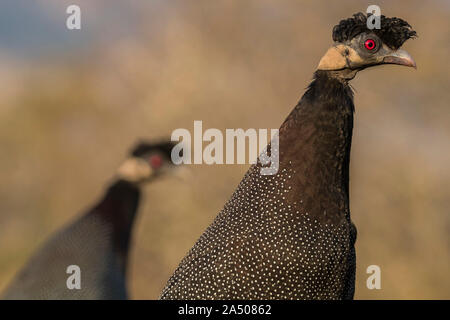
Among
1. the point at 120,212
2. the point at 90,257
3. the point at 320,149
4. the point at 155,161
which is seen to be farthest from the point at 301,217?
the point at 155,161

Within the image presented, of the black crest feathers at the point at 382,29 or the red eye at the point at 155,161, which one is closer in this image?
the black crest feathers at the point at 382,29

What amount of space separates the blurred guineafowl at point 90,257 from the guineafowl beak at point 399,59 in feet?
9.14

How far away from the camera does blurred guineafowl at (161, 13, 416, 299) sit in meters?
3.35

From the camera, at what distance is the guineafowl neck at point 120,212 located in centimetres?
588

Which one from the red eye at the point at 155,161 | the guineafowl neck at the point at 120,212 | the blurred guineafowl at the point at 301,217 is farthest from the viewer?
the red eye at the point at 155,161

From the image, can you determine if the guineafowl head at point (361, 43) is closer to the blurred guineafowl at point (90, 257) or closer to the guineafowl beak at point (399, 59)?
the guineafowl beak at point (399, 59)

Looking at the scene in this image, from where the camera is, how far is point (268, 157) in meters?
3.49

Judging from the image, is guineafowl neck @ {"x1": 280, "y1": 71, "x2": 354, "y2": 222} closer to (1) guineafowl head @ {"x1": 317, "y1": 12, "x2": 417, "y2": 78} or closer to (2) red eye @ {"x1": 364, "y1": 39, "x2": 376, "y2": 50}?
(1) guineafowl head @ {"x1": 317, "y1": 12, "x2": 417, "y2": 78}

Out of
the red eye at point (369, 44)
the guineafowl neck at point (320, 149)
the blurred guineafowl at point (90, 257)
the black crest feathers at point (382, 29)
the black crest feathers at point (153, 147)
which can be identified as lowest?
the blurred guineafowl at point (90, 257)

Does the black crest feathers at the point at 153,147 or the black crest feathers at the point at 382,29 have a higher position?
the black crest feathers at the point at 382,29

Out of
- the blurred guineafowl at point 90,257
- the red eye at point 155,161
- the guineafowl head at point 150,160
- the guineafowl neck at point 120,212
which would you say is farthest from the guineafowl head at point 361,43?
the red eye at point 155,161

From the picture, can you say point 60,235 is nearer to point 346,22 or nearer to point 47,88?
point 346,22

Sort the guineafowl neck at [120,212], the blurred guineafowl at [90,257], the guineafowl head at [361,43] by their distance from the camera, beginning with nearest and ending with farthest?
the guineafowl head at [361,43] → the blurred guineafowl at [90,257] → the guineafowl neck at [120,212]

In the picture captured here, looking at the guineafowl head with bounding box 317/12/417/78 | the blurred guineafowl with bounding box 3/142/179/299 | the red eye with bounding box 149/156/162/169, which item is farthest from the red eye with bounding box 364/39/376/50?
the red eye with bounding box 149/156/162/169
